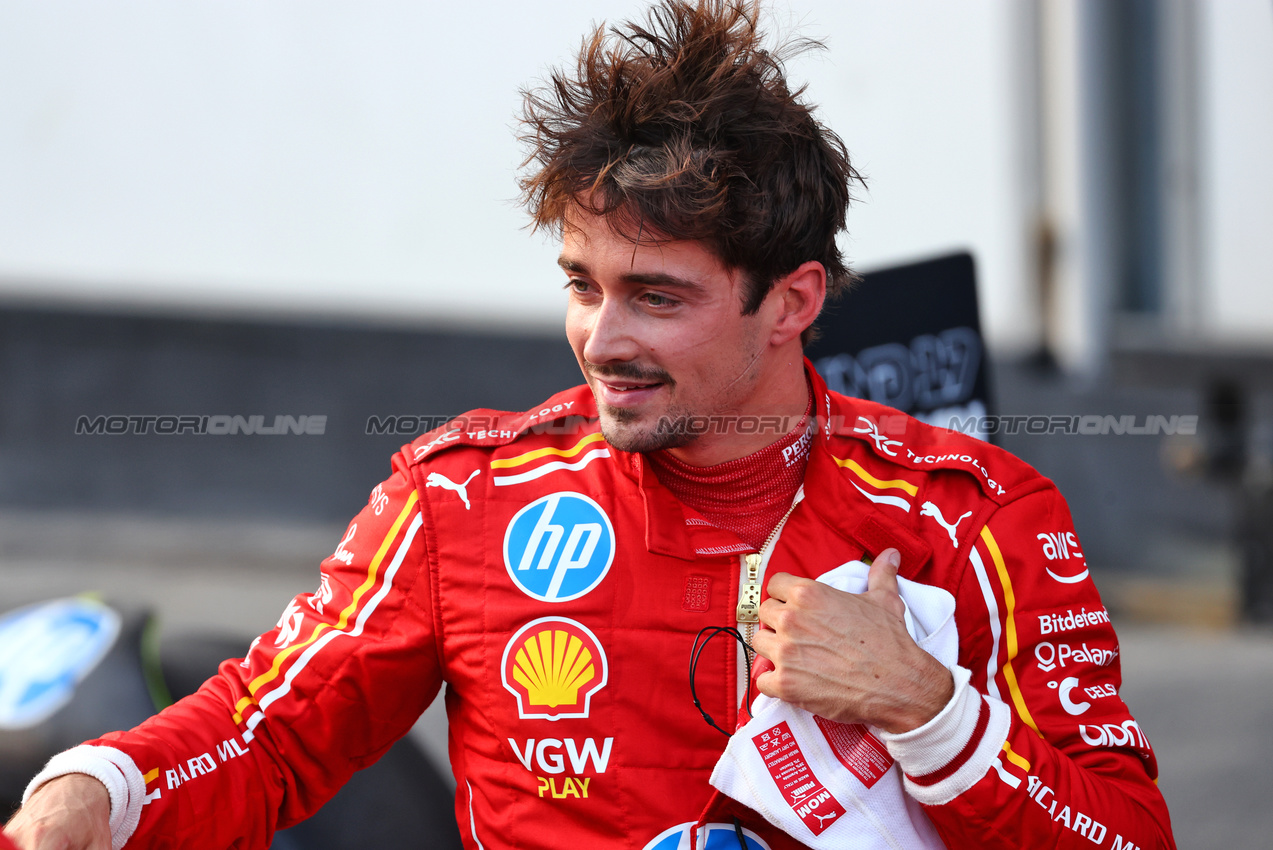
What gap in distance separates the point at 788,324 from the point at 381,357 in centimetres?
375

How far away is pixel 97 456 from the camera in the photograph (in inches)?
228

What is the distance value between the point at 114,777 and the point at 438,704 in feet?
7.26

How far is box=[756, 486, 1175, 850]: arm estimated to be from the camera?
→ 1384 mm

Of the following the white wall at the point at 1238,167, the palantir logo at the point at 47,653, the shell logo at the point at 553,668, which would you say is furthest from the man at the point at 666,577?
the white wall at the point at 1238,167

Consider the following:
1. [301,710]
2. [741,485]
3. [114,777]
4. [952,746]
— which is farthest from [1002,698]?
[114,777]

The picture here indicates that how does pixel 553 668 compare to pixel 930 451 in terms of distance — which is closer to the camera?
pixel 553 668

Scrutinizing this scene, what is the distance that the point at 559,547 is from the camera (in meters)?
1.66

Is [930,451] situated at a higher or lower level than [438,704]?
higher

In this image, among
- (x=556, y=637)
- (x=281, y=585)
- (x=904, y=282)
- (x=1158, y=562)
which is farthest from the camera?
(x=1158, y=562)

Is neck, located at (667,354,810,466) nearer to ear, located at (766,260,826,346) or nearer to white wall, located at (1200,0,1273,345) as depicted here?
ear, located at (766,260,826,346)

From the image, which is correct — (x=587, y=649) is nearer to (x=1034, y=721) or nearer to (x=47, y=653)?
(x=1034, y=721)

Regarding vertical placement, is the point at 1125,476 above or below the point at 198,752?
below

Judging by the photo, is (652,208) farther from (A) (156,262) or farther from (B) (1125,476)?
(B) (1125,476)

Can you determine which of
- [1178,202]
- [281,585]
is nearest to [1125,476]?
[1178,202]
